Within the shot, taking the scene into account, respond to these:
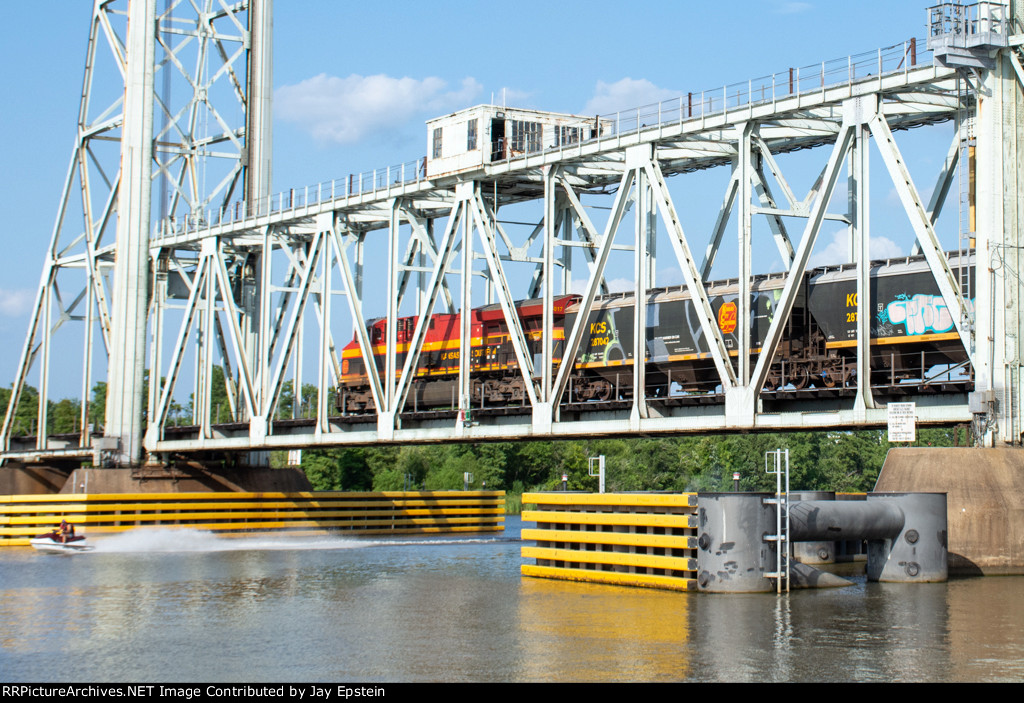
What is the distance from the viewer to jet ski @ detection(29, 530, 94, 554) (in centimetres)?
4891

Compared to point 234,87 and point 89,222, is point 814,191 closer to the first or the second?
point 234,87

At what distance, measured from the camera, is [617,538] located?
30.4m

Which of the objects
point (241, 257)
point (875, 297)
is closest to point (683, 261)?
point (875, 297)

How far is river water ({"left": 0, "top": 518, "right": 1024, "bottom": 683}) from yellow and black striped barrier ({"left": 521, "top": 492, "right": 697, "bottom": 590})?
69cm

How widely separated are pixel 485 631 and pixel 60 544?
31135mm

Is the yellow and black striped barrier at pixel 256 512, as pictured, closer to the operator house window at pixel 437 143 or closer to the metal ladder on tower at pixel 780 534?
the operator house window at pixel 437 143

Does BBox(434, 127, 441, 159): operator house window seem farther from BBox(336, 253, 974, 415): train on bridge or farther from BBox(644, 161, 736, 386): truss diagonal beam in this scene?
BBox(644, 161, 736, 386): truss diagonal beam

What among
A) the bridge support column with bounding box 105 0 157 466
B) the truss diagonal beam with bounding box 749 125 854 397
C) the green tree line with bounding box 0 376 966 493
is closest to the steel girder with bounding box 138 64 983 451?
the truss diagonal beam with bounding box 749 125 854 397

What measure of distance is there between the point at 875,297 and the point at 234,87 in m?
44.2

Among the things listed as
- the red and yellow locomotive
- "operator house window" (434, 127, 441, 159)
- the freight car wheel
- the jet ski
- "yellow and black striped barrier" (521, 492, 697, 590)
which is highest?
"operator house window" (434, 127, 441, 159)

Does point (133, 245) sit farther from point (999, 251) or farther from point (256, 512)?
point (999, 251)

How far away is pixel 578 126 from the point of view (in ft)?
162

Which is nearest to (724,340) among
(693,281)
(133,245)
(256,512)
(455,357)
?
(693,281)

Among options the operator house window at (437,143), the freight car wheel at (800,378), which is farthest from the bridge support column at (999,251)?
A: the operator house window at (437,143)
